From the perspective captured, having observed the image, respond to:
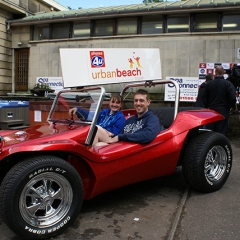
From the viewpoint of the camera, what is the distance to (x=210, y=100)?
5812mm

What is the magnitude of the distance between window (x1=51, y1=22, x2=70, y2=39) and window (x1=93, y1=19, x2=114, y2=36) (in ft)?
4.29

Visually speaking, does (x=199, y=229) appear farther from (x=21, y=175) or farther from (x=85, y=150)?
(x=21, y=175)

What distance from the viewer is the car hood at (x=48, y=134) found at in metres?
2.84

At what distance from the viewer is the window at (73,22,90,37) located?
12.0 m

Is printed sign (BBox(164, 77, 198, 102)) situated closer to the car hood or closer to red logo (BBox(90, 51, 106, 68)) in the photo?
red logo (BBox(90, 51, 106, 68))

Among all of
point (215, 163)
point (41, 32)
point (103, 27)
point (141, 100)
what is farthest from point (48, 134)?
point (41, 32)

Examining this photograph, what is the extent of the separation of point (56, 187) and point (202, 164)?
1830 millimetres

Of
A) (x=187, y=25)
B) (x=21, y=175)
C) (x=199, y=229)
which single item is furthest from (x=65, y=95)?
(x=187, y=25)

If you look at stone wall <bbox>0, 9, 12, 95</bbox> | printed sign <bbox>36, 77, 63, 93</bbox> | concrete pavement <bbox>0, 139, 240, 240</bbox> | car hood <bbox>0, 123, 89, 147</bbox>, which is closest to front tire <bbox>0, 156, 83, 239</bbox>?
concrete pavement <bbox>0, 139, 240, 240</bbox>

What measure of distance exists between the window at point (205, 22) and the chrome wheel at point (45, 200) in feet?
30.6

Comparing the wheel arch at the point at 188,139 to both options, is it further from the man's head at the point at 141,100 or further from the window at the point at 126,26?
the window at the point at 126,26

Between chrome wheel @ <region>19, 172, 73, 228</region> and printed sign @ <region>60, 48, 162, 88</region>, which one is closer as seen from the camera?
chrome wheel @ <region>19, 172, 73, 228</region>

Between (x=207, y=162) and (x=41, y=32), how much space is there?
36.3 feet

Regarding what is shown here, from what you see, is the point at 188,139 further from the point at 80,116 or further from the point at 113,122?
the point at 80,116
